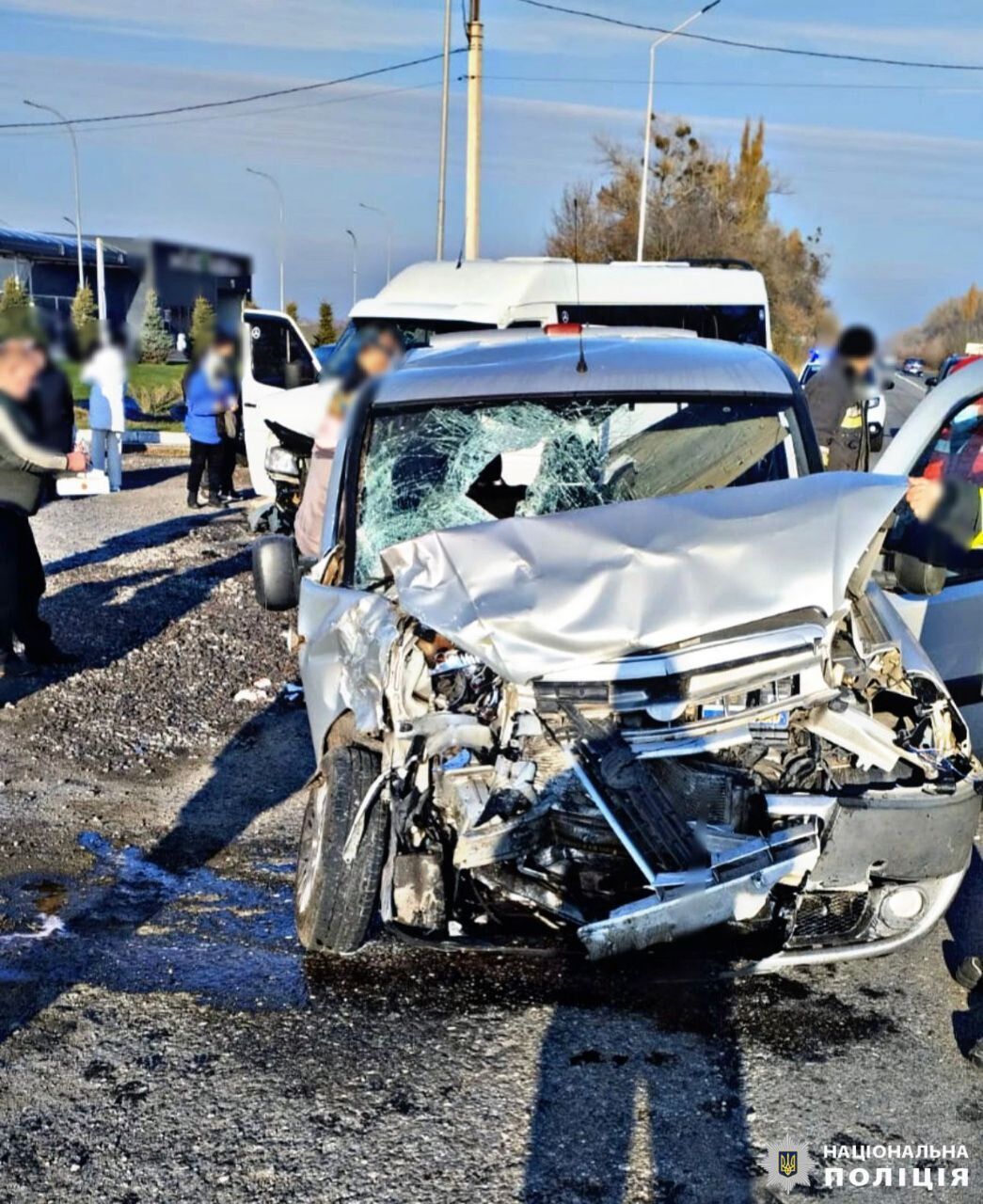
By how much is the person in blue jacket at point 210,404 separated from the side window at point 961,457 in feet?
33.3

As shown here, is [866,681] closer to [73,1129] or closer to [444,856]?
[444,856]

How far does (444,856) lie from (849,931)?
115 cm

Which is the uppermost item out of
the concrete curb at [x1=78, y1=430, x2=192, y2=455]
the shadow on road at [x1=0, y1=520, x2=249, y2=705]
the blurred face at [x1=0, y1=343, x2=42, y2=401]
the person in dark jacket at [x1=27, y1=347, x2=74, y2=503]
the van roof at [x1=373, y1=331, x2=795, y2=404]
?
the van roof at [x1=373, y1=331, x2=795, y2=404]

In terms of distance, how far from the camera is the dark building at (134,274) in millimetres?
9609

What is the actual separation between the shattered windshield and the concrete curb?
15.6 m

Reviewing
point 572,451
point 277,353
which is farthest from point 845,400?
point 277,353

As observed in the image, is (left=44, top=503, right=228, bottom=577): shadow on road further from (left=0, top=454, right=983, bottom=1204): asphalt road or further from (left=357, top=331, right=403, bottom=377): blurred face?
(left=0, top=454, right=983, bottom=1204): asphalt road

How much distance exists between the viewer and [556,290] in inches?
470

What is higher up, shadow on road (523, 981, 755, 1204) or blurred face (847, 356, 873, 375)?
blurred face (847, 356, 873, 375)

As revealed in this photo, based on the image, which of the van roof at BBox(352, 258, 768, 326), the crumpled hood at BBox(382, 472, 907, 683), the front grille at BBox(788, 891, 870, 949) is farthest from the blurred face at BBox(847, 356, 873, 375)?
the front grille at BBox(788, 891, 870, 949)

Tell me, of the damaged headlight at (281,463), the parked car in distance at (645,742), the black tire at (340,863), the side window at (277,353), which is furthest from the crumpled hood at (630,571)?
the side window at (277,353)

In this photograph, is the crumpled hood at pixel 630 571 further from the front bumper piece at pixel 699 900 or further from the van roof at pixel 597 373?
the van roof at pixel 597 373

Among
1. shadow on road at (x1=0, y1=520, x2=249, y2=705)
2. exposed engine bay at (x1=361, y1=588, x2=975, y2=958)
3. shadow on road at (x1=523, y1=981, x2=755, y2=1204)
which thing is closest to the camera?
shadow on road at (x1=523, y1=981, x2=755, y2=1204)

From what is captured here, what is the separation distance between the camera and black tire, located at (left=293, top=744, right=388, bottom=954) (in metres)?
4.05
